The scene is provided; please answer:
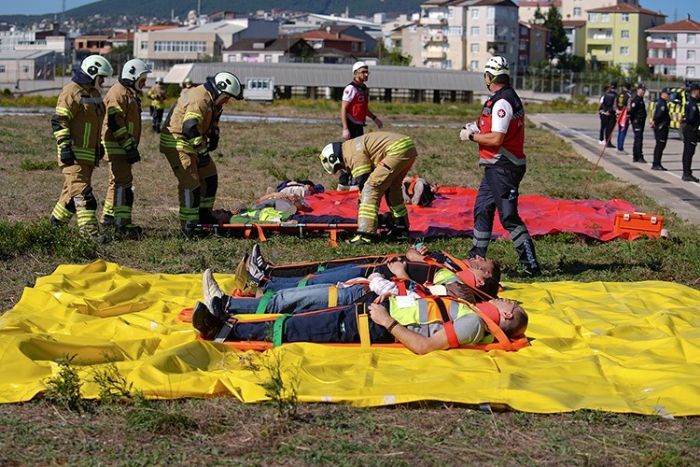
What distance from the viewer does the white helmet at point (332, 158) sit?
12.0 meters

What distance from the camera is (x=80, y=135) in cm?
1199

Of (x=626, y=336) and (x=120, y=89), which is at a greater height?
(x=120, y=89)

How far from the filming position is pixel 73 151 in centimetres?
1195

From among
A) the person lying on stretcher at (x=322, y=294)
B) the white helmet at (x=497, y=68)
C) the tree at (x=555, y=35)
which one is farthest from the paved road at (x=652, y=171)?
the tree at (x=555, y=35)

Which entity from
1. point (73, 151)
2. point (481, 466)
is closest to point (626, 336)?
point (481, 466)

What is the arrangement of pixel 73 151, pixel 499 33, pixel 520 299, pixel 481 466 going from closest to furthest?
pixel 481 466, pixel 520 299, pixel 73 151, pixel 499 33

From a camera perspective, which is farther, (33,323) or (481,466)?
(33,323)

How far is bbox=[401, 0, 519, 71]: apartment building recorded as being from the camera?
125 m

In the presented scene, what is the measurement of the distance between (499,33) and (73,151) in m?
117

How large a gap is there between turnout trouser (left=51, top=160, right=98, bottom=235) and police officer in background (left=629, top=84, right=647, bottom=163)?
16095 millimetres

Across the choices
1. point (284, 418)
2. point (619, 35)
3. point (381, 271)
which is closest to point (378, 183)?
point (381, 271)

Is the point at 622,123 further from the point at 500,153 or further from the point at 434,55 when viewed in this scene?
the point at 434,55

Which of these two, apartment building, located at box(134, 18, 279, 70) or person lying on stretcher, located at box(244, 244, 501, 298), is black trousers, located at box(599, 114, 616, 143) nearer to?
person lying on stretcher, located at box(244, 244, 501, 298)

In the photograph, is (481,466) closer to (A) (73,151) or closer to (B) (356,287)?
(B) (356,287)
